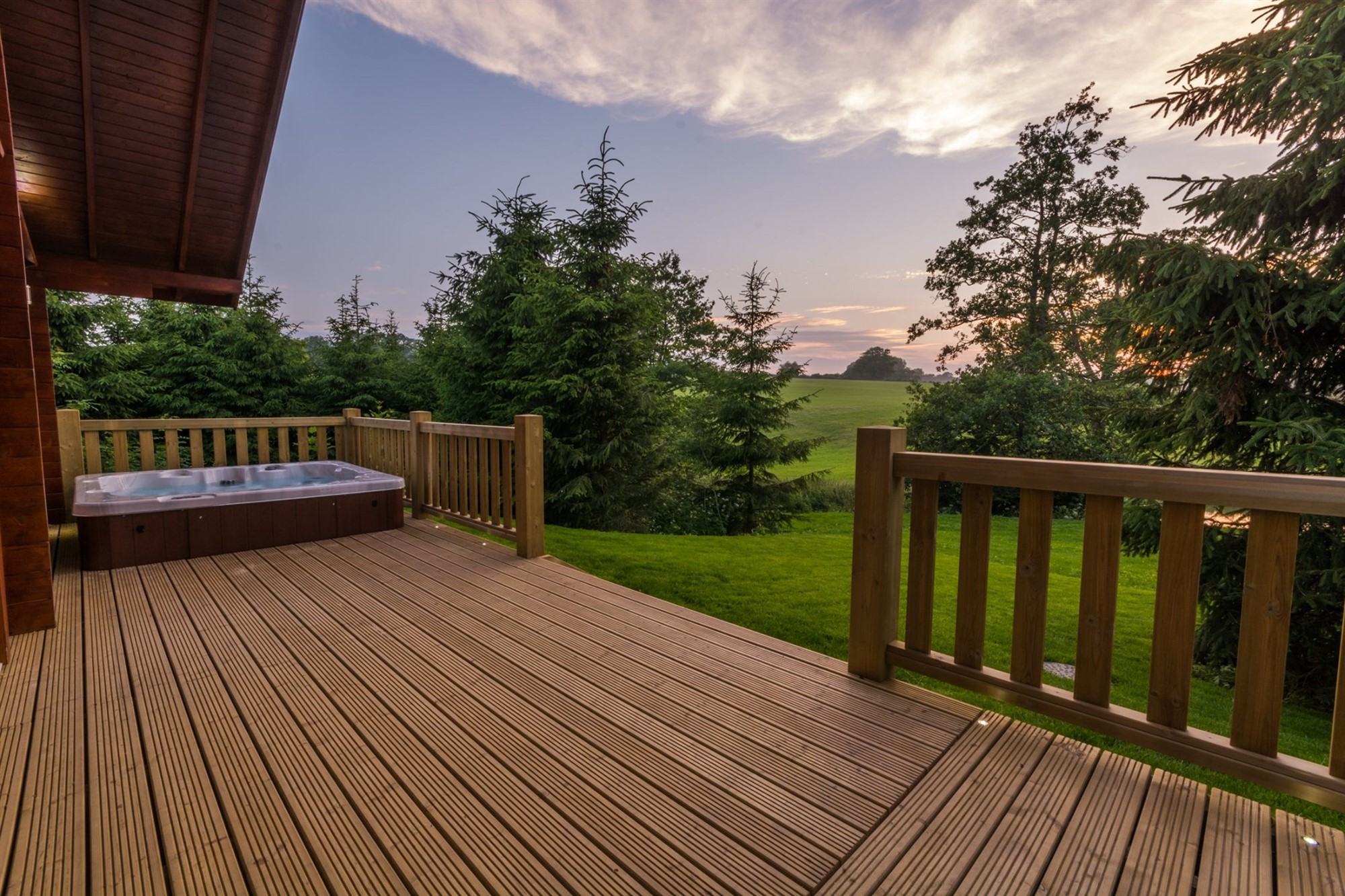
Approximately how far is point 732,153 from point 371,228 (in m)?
8.88

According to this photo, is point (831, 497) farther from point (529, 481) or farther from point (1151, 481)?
point (1151, 481)

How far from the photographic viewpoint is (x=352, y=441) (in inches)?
236

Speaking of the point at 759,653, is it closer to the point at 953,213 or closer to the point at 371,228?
the point at 953,213

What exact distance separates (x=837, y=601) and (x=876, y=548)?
1739 mm

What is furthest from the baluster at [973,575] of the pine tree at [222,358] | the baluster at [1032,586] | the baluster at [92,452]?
the pine tree at [222,358]

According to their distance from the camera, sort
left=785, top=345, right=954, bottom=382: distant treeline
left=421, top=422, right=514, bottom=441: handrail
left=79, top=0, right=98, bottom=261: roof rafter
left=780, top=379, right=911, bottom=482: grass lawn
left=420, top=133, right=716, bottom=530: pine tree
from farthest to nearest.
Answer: left=780, top=379, right=911, bottom=482: grass lawn → left=785, top=345, right=954, bottom=382: distant treeline → left=420, top=133, right=716, bottom=530: pine tree → left=421, top=422, right=514, bottom=441: handrail → left=79, top=0, right=98, bottom=261: roof rafter

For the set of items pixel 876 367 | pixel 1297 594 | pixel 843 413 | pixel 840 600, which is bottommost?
pixel 840 600

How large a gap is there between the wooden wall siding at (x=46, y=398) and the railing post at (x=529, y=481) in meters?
3.67

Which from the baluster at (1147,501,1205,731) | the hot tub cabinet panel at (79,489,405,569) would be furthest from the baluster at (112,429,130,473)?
the baluster at (1147,501,1205,731)

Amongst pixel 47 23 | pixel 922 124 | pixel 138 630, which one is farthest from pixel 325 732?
pixel 922 124

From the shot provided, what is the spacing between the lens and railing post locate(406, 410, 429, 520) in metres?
5.01

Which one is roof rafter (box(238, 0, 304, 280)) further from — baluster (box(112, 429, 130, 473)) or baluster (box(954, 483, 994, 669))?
baluster (box(954, 483, 994, 669))

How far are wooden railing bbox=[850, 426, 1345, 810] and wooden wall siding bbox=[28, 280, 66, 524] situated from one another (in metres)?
5.86

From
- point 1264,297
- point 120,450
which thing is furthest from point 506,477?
point 1264,297
